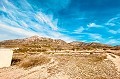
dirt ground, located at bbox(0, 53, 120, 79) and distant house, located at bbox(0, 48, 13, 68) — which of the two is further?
distant house, located at bbox(0, 48, 13, 68)

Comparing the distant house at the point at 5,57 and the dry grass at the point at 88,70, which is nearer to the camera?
the dry grass at the point at 88,70

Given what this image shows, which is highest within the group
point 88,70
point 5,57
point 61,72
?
point 5,57

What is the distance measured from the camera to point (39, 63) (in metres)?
40.4

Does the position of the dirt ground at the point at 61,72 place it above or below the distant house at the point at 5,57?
below

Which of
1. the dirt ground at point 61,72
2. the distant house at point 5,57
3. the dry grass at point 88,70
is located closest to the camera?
the dirt ground at point 61,72

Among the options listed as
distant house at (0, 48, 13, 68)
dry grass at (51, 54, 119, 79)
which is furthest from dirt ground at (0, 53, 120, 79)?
distant house at (0, 48, 13, 68)

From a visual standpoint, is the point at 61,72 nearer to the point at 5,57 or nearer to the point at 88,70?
the point at 88,70

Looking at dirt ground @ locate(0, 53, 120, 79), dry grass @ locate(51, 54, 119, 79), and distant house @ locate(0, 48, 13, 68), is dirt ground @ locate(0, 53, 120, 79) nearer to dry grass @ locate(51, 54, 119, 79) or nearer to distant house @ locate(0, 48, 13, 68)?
dry grass @ locate(51, 54, 119, 79)

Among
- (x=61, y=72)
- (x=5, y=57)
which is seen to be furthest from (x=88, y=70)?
(x=5, y=57)

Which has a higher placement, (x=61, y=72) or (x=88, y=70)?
(x=88, y=70)

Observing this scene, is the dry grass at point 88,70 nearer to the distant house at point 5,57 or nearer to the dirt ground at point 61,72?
the dirt ground at point 61,72

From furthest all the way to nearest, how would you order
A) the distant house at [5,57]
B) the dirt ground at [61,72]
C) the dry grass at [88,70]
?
the distant house at [5,57], the dry grass at [88,70], the dirt ground at [61,72]

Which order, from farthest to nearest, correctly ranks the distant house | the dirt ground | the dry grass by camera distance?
the distant house < the dry grass < the dirt ground

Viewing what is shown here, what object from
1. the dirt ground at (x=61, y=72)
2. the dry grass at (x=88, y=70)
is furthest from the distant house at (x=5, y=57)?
the dry grass at (x=88, y=70)
